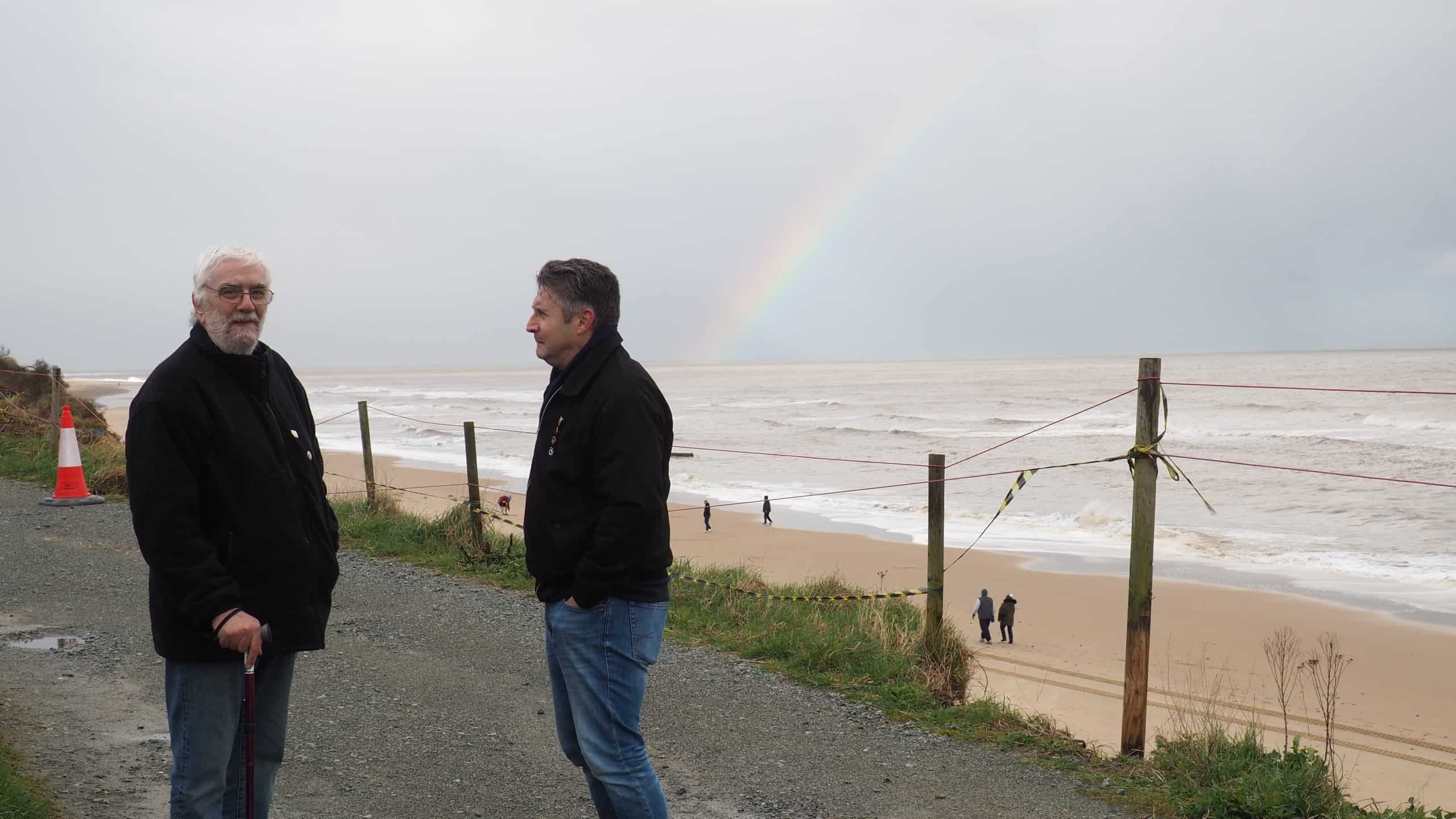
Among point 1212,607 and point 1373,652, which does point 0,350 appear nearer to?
point 1212,607

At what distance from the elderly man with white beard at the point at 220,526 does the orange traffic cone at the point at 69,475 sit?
949 cm

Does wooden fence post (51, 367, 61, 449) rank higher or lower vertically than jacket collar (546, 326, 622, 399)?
lower


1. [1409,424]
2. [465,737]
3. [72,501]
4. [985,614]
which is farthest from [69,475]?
[1409,424]

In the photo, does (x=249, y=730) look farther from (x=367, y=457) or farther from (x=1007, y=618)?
(x=1007, y=618)

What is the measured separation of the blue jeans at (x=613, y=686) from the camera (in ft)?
9.00

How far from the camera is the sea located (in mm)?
16797

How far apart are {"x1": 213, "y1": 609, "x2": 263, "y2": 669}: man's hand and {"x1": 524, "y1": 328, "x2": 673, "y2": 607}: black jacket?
661mm

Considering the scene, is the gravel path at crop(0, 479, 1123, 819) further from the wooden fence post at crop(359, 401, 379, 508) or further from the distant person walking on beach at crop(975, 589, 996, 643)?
the distant person walking on beach at crop(975, 589, 996, 643)

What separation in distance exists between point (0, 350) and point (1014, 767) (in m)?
23.5

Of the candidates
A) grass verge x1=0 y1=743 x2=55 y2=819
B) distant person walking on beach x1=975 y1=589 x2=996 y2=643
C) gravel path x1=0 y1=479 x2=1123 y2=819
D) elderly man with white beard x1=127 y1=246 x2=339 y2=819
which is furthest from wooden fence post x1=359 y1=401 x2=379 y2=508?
elderly man with white beard x1=127 y1=246 x2=339 y2=819

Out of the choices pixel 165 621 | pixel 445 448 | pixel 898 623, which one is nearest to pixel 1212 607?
pixel 898 623

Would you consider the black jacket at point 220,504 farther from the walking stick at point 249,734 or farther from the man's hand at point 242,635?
the walking stick at point 249,734

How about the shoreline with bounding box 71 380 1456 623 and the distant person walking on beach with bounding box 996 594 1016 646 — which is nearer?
the distant person walking on beach with bounding box 996 594 1016 646

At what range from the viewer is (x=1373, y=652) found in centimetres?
1106
